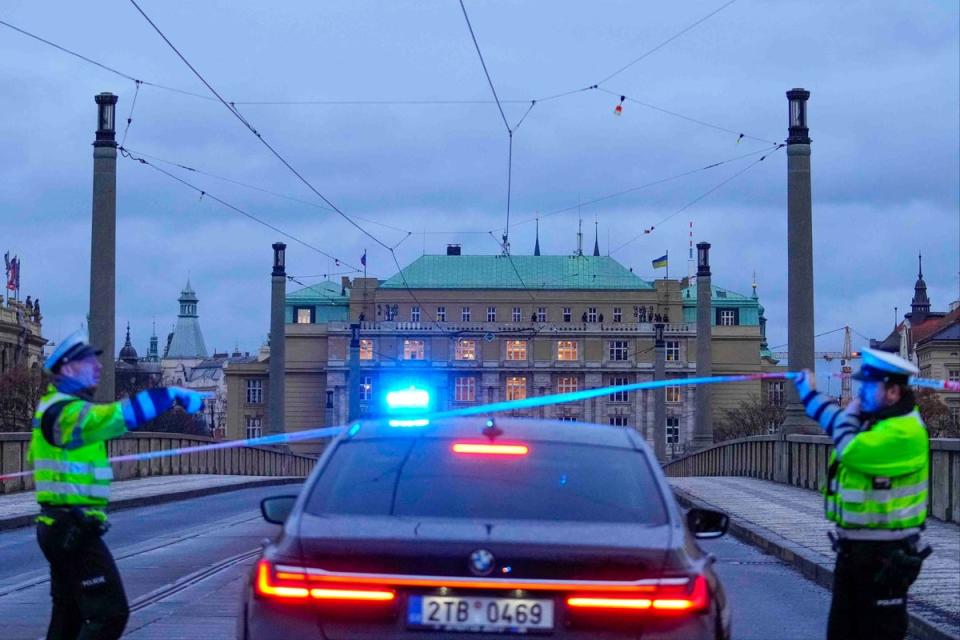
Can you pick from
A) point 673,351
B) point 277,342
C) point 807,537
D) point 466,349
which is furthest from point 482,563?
point 673,351

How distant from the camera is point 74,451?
7609 millimetres

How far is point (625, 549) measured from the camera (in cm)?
628

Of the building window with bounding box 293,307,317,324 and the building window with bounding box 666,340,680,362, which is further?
the building window with bounding box 293,307,317,324

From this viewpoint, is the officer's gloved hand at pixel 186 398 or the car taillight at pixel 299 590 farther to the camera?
the officer's gloved hand at pixel 186 398

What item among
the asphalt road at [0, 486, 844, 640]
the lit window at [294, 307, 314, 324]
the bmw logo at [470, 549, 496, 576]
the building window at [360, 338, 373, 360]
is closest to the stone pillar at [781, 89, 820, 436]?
the asphalt road at [0, 486, 844, 640]

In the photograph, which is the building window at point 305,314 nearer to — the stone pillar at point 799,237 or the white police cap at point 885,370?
the stone pillar at point 799,237

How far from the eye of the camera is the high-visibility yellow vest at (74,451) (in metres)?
7.39

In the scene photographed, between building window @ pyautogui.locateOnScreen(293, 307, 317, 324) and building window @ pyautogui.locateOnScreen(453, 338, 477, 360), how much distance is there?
16849 mm

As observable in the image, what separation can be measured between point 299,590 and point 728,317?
137m

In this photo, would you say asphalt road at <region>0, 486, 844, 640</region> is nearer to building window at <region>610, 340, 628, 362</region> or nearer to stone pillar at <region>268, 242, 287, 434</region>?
stone pillar at <region>268, 242, 287, 434</region>

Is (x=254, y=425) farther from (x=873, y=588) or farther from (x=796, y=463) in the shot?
(x=873, y=588)

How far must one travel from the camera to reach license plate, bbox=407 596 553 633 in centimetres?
611

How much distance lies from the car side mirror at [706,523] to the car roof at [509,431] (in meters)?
0.43

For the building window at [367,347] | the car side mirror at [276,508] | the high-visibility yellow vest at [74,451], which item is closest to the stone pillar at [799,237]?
the car side mirror at [276,508]
